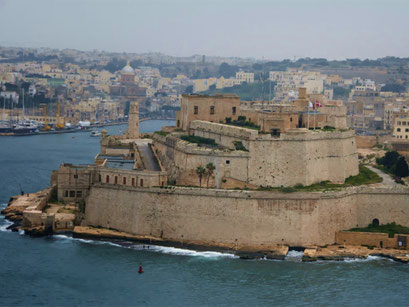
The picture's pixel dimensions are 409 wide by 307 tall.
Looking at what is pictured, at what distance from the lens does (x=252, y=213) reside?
40.0 metres

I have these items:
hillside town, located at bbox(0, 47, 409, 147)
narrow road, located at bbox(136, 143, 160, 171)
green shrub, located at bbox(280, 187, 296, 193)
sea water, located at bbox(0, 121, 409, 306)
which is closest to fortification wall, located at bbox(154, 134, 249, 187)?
narrow road, located at bbox(136, 143, 160, 171)

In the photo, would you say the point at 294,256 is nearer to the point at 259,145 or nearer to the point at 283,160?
the point at 283,160

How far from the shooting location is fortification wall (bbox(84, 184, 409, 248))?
40.0m

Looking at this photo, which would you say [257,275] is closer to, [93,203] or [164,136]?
[93,203]

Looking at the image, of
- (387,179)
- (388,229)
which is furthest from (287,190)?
(387,179)

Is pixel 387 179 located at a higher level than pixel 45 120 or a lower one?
higher

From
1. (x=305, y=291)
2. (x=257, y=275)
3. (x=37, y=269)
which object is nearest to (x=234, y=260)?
(x=257, y=275)

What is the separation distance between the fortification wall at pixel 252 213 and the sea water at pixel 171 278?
106cm

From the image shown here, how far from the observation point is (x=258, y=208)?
132 feet

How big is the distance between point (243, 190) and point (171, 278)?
20.4 feet

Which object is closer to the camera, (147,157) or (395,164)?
(147,157)

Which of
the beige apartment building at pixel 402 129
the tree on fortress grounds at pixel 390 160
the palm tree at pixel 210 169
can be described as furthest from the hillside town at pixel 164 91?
the palm tree at pixel 210 169

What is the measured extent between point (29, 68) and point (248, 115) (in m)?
134

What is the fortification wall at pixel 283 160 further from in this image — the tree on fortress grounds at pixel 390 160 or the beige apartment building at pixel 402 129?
the beige apartment building at pixel 402 129
